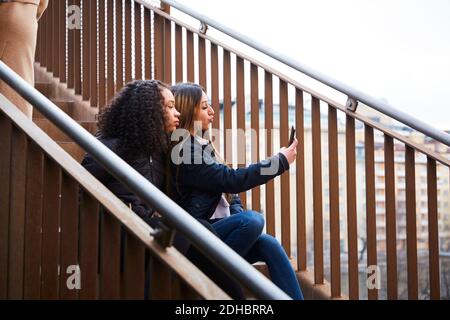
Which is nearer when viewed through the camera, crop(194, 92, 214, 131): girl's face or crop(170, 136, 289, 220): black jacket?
crop(170, 136, 289, 220): black jacket

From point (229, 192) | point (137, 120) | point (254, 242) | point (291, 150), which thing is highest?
point (137, 120)

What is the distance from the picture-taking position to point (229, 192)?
279 cm

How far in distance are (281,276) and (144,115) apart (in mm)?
759

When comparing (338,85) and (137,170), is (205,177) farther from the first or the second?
(338,85)

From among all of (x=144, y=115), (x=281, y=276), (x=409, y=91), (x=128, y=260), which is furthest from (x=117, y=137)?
(x=409, y=91)

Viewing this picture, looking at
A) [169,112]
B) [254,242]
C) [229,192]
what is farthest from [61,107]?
[254,242]

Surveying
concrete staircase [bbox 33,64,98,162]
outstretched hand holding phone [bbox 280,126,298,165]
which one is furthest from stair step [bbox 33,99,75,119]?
outstretched hand holding phone [bbox 280,126,298,165]

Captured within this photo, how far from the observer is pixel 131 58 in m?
4.16

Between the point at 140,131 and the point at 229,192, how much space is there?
40cm

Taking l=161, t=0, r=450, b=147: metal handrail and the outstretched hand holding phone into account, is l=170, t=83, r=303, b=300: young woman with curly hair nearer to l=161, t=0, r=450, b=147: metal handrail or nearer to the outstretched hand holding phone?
the outstretched hand holding phone

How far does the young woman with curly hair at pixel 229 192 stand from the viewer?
272 centimetres

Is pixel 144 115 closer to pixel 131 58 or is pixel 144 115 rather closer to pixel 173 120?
pixel 173 120

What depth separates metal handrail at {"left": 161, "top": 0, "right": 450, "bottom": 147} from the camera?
9.44 feet

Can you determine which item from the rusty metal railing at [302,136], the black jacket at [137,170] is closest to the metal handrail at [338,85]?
the rusty metal railing at [302,136]
